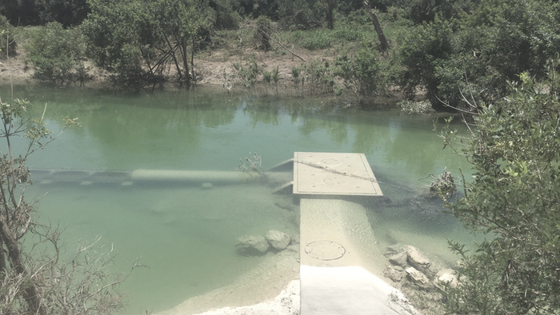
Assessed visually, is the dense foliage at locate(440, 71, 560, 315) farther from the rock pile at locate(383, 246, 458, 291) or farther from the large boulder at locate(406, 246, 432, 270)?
the large boulder at locate(406, 246, 432, 270)

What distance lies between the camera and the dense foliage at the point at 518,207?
274cm

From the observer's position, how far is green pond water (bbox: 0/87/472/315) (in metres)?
6.86

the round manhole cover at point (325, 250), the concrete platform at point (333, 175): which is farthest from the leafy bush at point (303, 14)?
the round manhole cover at point (325, 250)

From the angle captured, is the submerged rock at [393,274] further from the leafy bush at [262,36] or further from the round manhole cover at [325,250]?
the leafy bush at [262,36]

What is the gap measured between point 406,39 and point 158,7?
10575 mm

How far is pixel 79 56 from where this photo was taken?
2070 cm

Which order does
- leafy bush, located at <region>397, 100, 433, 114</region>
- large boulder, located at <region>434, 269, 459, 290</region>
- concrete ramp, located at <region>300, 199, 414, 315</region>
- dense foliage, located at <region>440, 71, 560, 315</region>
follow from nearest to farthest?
dense foliage, located at <region>440, 71, 560, 315</region>
concrete ramp, located at <region>300, 199, 414, 315</region>
large boulder, located at <region>434, 269, 459, 290</region>
leafy bush, located at <region>397, 100, 433, 114</region>

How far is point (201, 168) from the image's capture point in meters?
10.1

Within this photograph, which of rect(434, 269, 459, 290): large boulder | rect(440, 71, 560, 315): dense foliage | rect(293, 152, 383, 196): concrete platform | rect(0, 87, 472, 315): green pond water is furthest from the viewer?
rect(293, 152, 383, 196): concrete platform

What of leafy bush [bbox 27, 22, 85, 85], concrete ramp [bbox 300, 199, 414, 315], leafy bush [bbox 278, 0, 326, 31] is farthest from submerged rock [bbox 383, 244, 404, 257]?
leafy bush [bbox 278, 0, 326, 31]

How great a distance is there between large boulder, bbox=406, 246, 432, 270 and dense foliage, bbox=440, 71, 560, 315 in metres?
2.49

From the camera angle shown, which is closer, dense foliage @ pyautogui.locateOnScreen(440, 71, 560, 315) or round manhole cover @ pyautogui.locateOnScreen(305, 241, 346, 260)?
dense foliage @ pyautogui.locateOnScreen(440, 71, 560, 315)

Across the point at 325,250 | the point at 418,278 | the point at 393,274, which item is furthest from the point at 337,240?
the point at 418,278

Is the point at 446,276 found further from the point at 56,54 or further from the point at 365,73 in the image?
the point at 56,54
